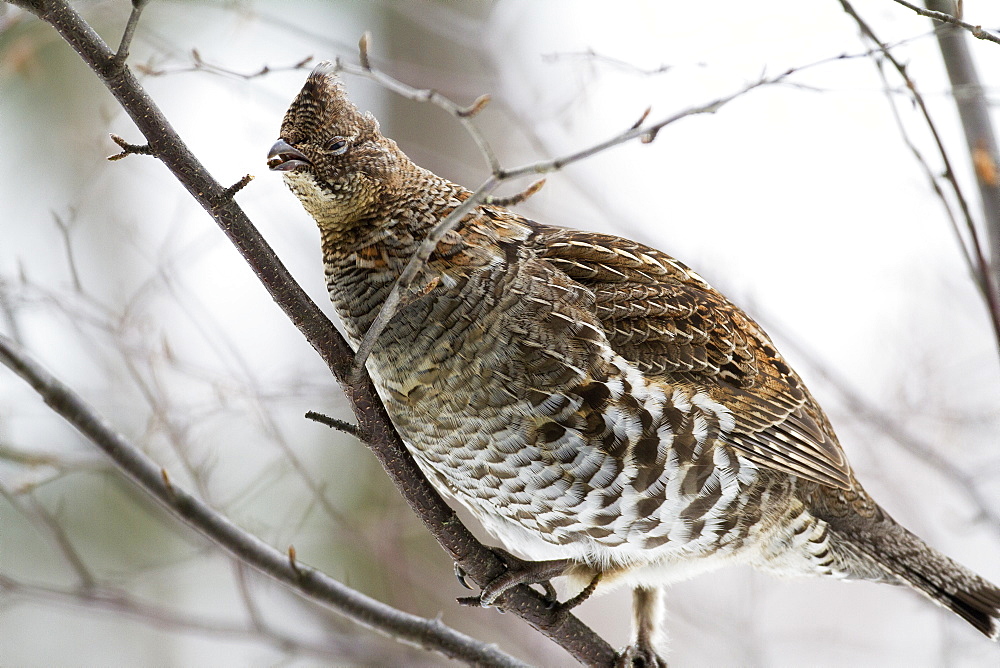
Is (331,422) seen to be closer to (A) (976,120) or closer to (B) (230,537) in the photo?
(B) (230,537)

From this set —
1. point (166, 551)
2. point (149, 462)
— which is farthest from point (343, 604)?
point (166, 551)

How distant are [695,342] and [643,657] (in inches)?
49.7

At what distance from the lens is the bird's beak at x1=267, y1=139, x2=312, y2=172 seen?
242cm

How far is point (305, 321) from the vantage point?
2.15 meters

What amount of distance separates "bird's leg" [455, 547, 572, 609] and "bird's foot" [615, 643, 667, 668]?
0.38 m

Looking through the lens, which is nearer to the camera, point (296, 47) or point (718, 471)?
point (718, 471)

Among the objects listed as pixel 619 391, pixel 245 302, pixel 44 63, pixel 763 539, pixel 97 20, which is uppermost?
pixel 44 63

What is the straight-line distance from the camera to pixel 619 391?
8.51 ft

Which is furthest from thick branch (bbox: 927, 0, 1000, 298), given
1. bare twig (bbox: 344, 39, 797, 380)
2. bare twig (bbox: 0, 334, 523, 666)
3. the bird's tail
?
bare twig (bbox: 0, 334, 523, 666)

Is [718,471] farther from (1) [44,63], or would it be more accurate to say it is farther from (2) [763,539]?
(1) [44,63]

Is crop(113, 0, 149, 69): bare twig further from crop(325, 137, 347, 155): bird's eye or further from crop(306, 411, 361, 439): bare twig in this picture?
crop(306, 411, 361, 439): bare twig

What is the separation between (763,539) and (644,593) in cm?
62

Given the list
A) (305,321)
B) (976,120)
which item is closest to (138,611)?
(305,321)

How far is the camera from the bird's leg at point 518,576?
2.67 m
